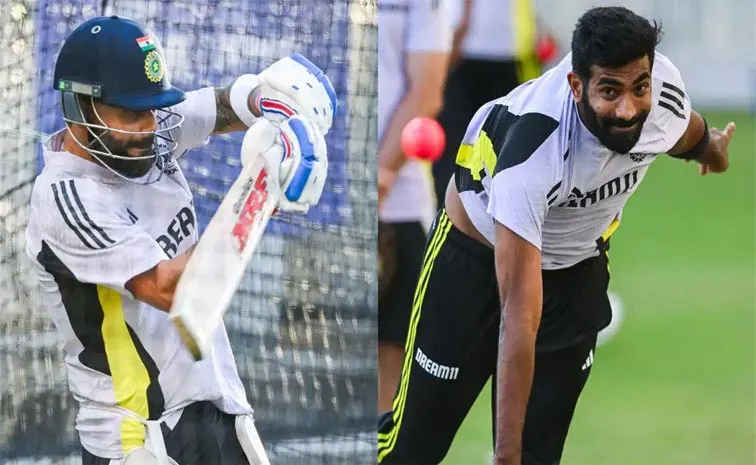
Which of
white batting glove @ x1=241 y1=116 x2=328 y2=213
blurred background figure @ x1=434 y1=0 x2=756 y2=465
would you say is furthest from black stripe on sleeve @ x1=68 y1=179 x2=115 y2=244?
blurred background figure @ x1=434 y1=0 x2=756 y2=465

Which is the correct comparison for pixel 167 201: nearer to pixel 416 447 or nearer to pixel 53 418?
pixel 53 418

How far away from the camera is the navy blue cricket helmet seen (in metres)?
1.93

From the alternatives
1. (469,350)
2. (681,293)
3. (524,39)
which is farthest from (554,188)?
(681,293)

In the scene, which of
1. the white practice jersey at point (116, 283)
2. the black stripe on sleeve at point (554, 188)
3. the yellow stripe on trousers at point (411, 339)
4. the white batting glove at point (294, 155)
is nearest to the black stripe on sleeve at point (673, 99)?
the black stripe on sleeve at point (554, 188)

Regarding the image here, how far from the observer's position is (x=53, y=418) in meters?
2.11

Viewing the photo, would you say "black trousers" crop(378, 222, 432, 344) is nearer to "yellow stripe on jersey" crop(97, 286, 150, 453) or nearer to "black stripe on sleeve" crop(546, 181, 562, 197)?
"black stripe on sleeve" crop(546, 181, 562, 197)

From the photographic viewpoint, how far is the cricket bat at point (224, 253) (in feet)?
6.22

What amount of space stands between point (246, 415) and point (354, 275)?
300 millimetres

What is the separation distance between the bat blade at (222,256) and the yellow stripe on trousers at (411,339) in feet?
2.49

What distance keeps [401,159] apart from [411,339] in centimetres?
42

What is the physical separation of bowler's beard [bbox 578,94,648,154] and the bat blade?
2.07ft

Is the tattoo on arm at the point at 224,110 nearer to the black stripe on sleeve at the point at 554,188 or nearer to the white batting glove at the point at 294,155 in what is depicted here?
the white batting glove at the point at 294,155

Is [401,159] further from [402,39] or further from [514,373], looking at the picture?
[514,373]

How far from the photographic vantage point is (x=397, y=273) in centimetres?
311
